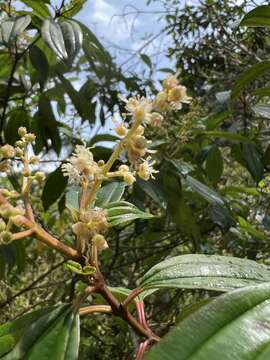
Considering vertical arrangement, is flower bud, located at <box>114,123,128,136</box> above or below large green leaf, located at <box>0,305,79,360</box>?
above

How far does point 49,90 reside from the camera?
1.85 meters

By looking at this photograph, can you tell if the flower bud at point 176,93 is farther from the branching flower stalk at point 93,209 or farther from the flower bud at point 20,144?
the flower bud at point 20,144

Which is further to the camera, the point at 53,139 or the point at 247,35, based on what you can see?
the point at 247,35

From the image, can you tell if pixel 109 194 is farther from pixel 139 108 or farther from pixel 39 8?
pixel 39 8

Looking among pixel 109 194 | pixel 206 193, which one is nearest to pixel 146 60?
pixel 206 193

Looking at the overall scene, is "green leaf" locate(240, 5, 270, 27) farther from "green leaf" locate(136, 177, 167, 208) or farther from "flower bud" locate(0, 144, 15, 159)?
"flower bud" locate(0, 144, 15, 159)

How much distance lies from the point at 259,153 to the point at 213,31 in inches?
37.6

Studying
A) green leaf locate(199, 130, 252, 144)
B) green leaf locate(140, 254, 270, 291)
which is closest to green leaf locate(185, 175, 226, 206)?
green leaf locate(199, 130, 252, 144)

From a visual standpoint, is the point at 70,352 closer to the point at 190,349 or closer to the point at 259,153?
the point at 190,349

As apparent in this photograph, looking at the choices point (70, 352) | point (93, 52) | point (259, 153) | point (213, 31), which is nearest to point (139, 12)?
point (213, 31)

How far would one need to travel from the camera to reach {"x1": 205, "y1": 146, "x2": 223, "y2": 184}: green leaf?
1.55 metres

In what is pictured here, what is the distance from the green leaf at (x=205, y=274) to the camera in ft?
1.82

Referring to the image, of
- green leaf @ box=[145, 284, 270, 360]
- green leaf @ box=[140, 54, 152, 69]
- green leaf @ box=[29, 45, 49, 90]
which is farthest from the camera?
green leaf @ box=[140, 54, 152, 69]

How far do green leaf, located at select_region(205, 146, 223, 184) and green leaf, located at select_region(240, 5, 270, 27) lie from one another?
1.91 feet
